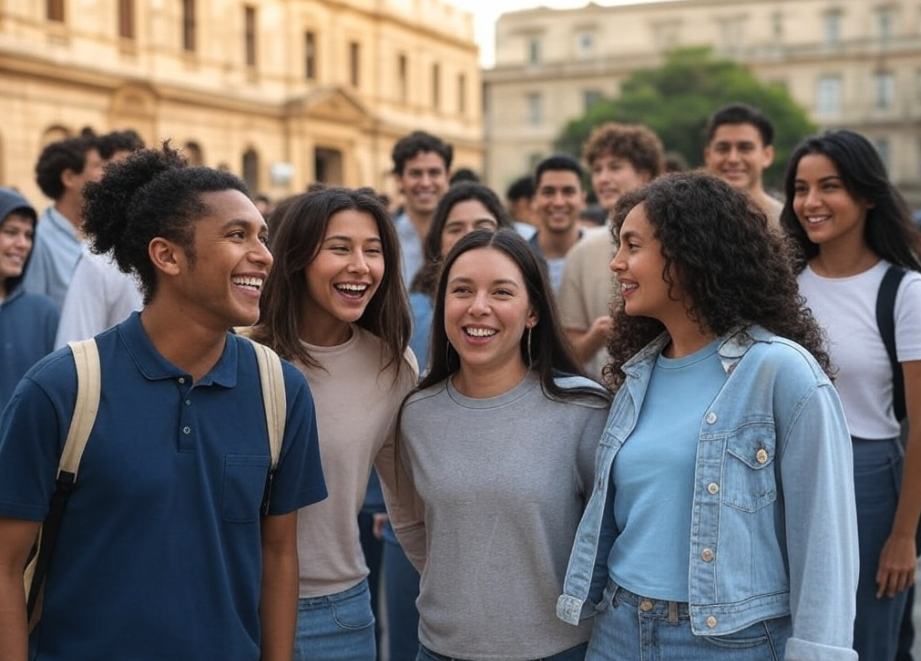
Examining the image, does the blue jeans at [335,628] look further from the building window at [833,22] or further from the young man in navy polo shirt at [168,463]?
the building window at [833,22]

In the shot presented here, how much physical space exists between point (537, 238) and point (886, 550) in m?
3.14

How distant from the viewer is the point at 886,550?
358 cm

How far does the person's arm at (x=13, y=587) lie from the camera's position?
2309mm

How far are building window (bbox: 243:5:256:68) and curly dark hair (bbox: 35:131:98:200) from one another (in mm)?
30610

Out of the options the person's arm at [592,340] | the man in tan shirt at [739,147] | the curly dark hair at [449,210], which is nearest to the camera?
the person's arm at [592,340]

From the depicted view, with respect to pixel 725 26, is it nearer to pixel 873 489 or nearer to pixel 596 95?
pixel 596 95

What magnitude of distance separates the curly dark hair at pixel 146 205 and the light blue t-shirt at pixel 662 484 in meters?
1.18

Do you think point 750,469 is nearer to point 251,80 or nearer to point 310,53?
point 251,80

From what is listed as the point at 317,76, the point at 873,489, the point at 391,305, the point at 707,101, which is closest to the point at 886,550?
the point at 873,489

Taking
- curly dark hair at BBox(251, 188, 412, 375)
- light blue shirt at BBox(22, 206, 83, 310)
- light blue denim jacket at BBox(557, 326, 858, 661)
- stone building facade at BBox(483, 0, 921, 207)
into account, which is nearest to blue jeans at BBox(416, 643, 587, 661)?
light blue denim jacket at BBox(557, 326, 858, 661)

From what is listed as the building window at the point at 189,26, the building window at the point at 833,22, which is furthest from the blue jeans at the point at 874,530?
the building window at the point at 833,22

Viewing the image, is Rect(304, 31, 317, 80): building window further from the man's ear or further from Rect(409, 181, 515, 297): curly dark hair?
the man's ear

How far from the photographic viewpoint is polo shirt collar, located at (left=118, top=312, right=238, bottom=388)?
246cm

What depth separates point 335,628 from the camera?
10.2ft
